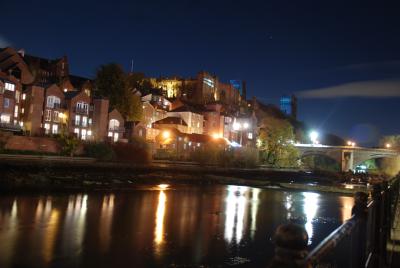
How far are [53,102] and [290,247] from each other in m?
70.9

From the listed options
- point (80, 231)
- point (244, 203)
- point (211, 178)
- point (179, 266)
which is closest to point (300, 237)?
point (179, 266)

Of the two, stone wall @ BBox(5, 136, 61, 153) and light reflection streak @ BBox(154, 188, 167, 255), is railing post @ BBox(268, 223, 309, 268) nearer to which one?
light reflection streak @ BBox(154, 188, 167, 255)

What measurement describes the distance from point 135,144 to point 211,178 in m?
16.0

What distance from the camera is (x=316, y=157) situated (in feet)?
404

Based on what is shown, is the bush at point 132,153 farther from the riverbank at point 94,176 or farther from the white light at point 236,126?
the white light at point 236,126

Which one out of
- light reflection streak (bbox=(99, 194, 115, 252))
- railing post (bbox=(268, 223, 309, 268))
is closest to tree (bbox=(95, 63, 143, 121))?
light reflection streak (bbox=(99, 194, 115, 252))

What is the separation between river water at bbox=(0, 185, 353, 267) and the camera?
17.6 m

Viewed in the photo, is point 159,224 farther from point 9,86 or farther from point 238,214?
point 9,86

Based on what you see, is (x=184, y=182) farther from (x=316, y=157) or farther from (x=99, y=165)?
(x=316, y=157)

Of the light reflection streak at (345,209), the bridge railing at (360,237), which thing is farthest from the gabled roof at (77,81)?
the bridge railing at (360,237)

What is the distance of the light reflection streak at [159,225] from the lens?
20212mm

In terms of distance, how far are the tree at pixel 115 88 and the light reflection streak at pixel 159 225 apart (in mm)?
45168

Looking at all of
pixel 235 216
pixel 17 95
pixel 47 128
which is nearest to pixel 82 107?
pixel 47 128

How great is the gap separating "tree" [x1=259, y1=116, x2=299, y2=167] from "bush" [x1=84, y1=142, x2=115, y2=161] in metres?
42.4
